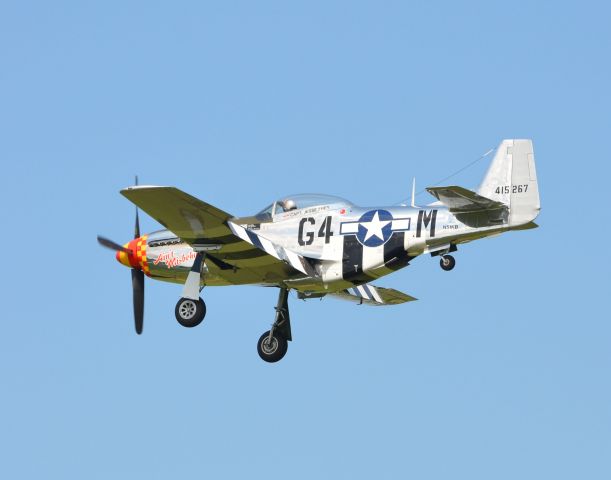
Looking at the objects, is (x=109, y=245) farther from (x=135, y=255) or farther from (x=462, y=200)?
(x=462, y=200)

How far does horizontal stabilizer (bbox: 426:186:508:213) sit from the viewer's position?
2338cm

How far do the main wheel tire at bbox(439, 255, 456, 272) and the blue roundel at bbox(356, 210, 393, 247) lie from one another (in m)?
1.28

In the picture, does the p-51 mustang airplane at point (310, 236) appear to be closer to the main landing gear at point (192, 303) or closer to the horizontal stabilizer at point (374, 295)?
the main landing gear at point (192, 303)

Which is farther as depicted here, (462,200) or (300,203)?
(300,203)

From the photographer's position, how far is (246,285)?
26.5 m

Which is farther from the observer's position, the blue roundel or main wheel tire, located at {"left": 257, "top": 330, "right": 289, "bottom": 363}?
main wheel tire, located at {"left": 257, "top": 330, "right": 289, "bottom": 363}

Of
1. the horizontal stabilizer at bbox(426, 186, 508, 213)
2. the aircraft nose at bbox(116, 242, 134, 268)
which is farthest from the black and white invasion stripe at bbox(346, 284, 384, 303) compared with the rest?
the horizontal stabilizer at bbox(426, 186, 508, 213)

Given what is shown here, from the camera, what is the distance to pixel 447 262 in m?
24.1

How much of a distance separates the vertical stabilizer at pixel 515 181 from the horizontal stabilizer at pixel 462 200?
0.24 m

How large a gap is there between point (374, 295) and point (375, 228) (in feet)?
13.6

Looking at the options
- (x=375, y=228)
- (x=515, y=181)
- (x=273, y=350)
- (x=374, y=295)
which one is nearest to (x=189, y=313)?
(x=273, y=350)

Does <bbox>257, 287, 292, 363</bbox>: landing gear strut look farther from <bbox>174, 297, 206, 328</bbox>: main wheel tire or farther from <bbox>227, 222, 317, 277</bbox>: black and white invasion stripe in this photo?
<bbox>174, 297, 206, 328</bbox>: main wheel tire

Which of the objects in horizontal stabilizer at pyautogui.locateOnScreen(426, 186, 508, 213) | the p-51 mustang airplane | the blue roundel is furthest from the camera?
the blue roundel

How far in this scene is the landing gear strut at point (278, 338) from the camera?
27.1 m
